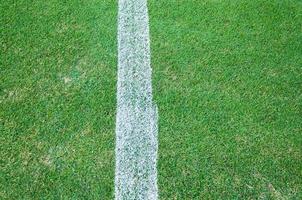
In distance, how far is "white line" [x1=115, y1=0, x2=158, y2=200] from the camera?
2963mm

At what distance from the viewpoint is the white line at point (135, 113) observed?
9.72ft

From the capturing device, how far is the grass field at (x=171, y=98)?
118 inches

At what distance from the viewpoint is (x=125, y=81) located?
3.54m

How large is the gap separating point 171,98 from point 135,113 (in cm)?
32

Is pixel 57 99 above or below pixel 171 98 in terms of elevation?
above

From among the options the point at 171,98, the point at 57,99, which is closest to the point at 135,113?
the point at 171,98

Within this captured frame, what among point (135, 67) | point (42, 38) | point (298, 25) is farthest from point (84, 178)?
point (298, 25)

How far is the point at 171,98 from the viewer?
11.3 feet

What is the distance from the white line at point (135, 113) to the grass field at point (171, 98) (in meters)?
0.06

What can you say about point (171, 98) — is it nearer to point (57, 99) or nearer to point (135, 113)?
point (135, 113)

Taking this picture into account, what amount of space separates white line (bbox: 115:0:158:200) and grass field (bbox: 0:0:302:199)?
0.06 meters

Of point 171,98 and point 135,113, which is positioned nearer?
point 135,113

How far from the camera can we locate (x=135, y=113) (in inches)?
131

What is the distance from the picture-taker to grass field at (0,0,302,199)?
3004mm
